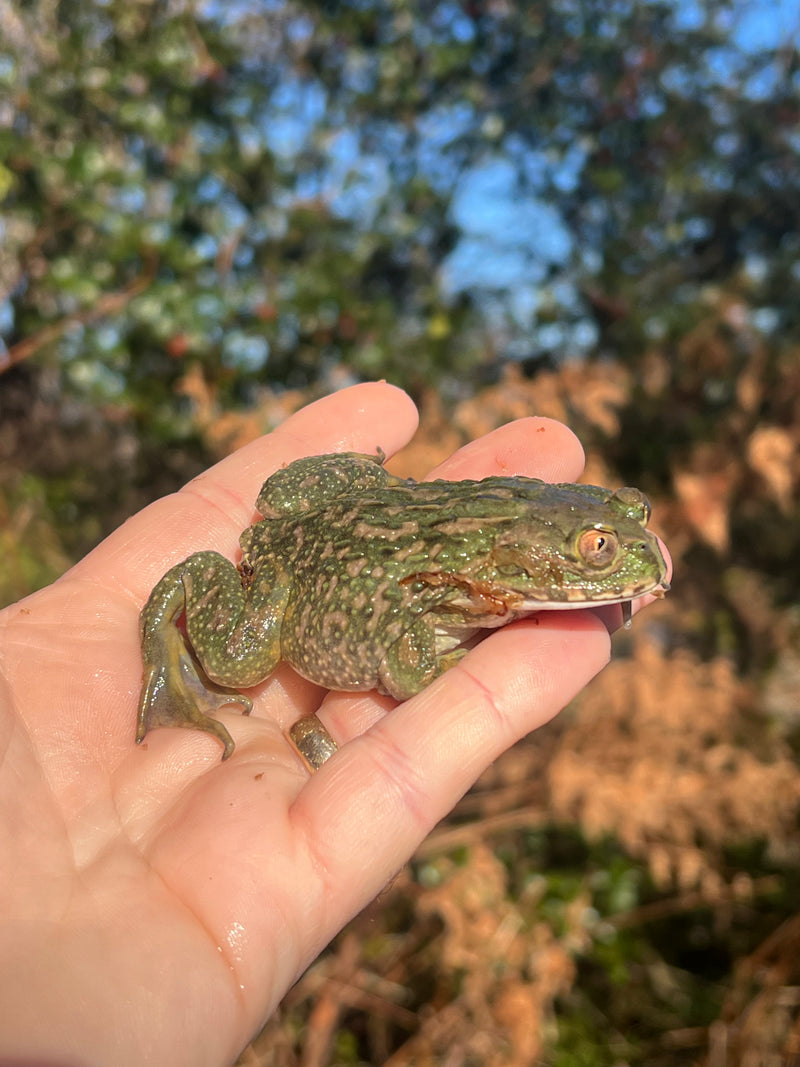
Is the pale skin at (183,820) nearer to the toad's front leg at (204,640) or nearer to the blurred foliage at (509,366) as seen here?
the toad's front leg at (204,640)

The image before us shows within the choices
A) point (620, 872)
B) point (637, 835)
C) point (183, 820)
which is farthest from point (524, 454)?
point (620, 872)

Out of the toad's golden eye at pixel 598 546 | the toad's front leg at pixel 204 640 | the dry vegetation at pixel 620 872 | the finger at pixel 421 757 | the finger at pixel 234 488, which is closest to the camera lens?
the finger at pixel 421 757

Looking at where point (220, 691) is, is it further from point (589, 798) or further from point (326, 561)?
point (589, 798)

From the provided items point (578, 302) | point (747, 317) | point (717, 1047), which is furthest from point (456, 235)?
point (717, 1047)

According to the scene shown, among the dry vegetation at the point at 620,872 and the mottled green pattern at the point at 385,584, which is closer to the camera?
the mottled green pattern at the point at 385,584

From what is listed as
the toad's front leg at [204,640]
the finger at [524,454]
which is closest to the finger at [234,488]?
the toad's front leg at [204,640]

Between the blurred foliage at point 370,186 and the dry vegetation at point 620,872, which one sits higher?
the blurred foliage at point 370,186

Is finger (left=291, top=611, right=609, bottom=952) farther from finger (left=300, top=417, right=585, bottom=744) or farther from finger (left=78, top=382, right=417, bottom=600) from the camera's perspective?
finger (left=78, top=382, right=417, bottom=600)
